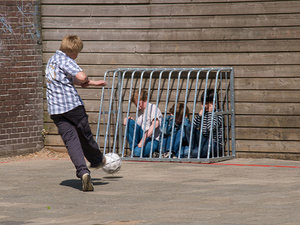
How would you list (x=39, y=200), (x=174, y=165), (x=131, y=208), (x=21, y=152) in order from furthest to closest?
1. (x=21, y=152)
2. (x=174, y=165)
3. (x=39, y=200)
4. (x=131, y=208)

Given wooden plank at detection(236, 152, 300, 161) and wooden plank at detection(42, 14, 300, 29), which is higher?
wooden plank at detection(42, 14, 300, 29)

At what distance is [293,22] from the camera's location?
10688mm

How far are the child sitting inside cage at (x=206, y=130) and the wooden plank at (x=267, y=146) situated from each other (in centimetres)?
34

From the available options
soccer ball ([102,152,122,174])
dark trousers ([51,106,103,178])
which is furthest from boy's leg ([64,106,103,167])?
soccer ball ([102,152,122,174])

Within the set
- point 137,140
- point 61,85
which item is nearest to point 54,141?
point 137,140

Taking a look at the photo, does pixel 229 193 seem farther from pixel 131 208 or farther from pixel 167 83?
pixel 167 83

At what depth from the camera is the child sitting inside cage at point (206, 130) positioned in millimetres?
10844

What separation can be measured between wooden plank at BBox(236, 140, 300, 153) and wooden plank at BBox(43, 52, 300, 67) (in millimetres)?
1168

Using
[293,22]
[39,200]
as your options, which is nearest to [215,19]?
[293,22]

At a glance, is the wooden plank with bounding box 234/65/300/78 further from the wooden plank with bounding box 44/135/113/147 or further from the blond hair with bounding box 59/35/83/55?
the blond hair with bounding box 59/35/83/55

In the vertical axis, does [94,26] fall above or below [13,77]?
above

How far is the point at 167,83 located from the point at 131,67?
2.07 feet

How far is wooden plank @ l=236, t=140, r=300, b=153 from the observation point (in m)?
10.8

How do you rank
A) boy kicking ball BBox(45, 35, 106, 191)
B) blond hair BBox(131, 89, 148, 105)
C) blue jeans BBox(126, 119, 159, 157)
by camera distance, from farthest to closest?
blond hair BBox(131, 89, 148, 105) → blue jeans BBox(126, 119, 159, 157) → boy kicking ball BBox(45, 35, 106, 191)
